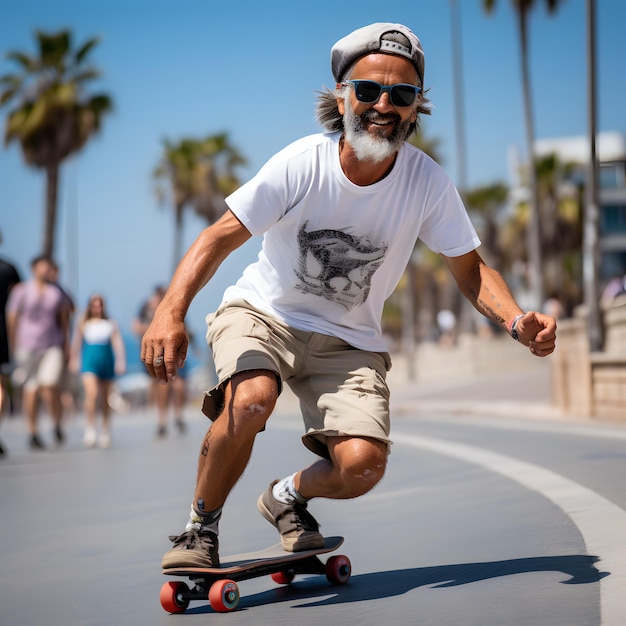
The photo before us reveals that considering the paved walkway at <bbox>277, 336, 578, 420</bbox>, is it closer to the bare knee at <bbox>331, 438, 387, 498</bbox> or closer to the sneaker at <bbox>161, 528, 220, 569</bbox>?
the bare knee at <bbox>331, 438, 387, 498</bbox>

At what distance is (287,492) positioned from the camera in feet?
15.1

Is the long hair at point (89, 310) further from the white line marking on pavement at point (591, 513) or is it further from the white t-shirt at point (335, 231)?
the white t-shirt at point (335, 231)

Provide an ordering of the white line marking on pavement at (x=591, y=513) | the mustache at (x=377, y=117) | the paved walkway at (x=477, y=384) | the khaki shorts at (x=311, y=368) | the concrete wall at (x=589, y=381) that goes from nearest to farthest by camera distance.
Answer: the white line marking on pavement at (x=591, y=513), the khaki shorts at (x=311, y=368), the mustache at (x=377, y=117), the concrete wall at (x=589, y=381), the paved walkway at (x=477, y=384)

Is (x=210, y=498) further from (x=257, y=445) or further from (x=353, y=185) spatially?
(x=257, y=445)

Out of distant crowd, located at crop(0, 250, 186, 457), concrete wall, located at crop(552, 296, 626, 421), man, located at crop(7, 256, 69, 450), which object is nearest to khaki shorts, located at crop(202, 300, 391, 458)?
distant crowd, located at crop(0, 250, 186, 457)

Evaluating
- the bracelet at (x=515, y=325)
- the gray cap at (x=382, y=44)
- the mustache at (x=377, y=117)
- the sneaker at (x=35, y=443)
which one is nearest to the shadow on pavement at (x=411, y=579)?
the bracelet at (x=515, y=325)

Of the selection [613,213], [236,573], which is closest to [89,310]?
[236,573]

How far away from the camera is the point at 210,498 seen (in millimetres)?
4168

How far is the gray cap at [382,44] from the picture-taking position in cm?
443

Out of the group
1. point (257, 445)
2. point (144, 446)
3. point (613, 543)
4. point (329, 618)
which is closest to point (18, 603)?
point (329, 618)

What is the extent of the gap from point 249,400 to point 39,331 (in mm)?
9337

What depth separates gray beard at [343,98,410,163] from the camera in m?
4.33

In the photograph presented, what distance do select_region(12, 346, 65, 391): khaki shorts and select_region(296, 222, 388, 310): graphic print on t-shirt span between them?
8912mm

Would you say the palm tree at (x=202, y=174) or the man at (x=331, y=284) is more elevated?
the palm tree at (x=202, y=174)
